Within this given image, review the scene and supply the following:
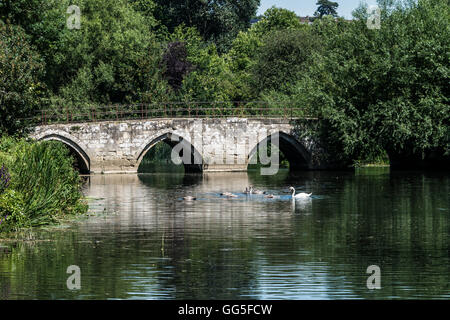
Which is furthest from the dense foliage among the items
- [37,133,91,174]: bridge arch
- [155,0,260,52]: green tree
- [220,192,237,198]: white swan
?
[155,0,260,52]: green tree

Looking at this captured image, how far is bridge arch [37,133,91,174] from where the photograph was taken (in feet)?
181

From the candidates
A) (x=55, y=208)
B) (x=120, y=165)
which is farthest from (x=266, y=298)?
(x=120, y=165)

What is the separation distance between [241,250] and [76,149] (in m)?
38.5

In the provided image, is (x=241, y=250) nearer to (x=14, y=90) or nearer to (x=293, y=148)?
(x=14, y=90)

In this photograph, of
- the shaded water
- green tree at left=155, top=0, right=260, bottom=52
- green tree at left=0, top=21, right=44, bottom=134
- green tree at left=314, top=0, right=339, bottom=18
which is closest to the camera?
the shaded water

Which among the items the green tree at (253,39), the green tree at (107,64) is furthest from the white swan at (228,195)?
the green tree at (253,39)

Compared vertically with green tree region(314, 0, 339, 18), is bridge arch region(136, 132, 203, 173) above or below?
below

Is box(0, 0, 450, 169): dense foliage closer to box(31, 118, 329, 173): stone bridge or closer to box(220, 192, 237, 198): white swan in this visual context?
box(31, 118, 329, 173): stone bridge

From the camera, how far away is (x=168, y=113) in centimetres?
6138

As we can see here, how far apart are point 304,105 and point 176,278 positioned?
44598mm

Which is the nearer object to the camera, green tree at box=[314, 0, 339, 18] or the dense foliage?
the dense foliage

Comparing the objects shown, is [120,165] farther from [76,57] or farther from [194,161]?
[76,57]

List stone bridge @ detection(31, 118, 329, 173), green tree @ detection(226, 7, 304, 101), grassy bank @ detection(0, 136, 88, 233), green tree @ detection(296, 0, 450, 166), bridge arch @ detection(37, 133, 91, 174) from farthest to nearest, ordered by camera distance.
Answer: green tree @ detection(226, 7, 304, 101) < stone bridge @ detection(31, 118, 329, 173) < bridge arch @ detection(37, 133, 91, 174) < green tree @ detection(296, 0, 450, 166) < grassy bank @ detection(0, 136, 88, 233)

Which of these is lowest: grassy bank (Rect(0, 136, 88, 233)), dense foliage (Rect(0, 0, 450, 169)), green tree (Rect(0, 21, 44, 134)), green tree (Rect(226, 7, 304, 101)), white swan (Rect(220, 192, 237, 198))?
white swan (Rect(220, 192, 237, 198))
